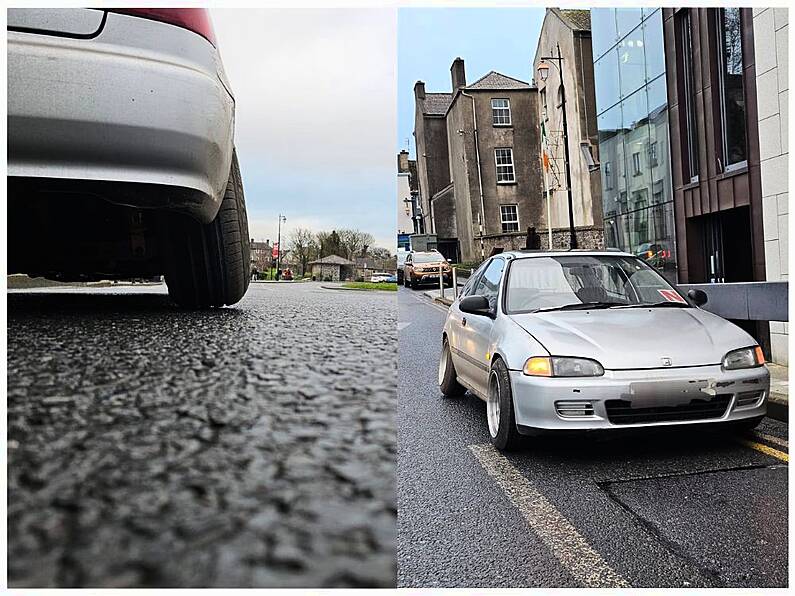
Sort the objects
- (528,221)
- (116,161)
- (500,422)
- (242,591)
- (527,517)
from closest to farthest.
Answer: (242,591), (116,161), (527,517), (500,422), (528,221)

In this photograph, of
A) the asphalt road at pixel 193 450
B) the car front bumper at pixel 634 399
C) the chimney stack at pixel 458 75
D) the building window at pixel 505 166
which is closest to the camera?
the asphalt road at pixel 193 450

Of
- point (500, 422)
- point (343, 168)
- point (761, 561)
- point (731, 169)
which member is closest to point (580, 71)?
point (731, 169)

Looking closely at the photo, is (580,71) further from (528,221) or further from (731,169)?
(731,169)

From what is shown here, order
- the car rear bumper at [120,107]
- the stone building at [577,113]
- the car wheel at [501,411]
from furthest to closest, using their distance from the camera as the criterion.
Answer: the stone building at [577,113] < the car wheel at [501,411] < the car rear bumper at [120,107]

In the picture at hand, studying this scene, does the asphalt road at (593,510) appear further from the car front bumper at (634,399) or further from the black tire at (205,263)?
the black tire at (205,263)

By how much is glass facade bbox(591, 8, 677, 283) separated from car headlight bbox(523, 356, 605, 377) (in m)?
6.09

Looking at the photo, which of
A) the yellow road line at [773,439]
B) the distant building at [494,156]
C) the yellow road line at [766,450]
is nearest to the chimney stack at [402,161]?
the yellow road line at [766,450]

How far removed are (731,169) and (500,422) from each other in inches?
192

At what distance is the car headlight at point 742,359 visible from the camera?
321 cm

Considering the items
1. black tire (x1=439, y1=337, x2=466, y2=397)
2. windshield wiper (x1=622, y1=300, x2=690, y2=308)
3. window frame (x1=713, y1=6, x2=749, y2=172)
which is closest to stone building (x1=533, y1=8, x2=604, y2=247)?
window frame (x1=713, y1=6, x2=749, y2=172)

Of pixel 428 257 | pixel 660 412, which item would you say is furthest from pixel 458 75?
pixel 660 412

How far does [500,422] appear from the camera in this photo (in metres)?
3.41

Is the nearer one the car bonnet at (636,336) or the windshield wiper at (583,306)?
the car bonnet at (636,336)

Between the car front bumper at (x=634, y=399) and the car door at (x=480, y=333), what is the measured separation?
604 mm
